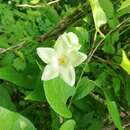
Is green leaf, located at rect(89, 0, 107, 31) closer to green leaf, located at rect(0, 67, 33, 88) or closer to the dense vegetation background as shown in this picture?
the dense vegetation background

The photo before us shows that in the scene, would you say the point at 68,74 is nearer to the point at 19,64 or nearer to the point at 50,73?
the point at 50,73

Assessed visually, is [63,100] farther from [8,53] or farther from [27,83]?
[8,53]

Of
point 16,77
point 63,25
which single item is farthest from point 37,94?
point 63,25

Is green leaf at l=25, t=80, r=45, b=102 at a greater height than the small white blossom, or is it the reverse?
the small white blossom

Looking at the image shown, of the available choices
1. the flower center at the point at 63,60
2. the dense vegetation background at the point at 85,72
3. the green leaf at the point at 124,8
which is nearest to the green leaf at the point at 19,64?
the dense vegetation background at the point at 85,72

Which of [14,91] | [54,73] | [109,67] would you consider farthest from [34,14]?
[54,73]

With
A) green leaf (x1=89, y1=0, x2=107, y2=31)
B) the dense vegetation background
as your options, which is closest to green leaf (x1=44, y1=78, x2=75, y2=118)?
the dense vegetation background
